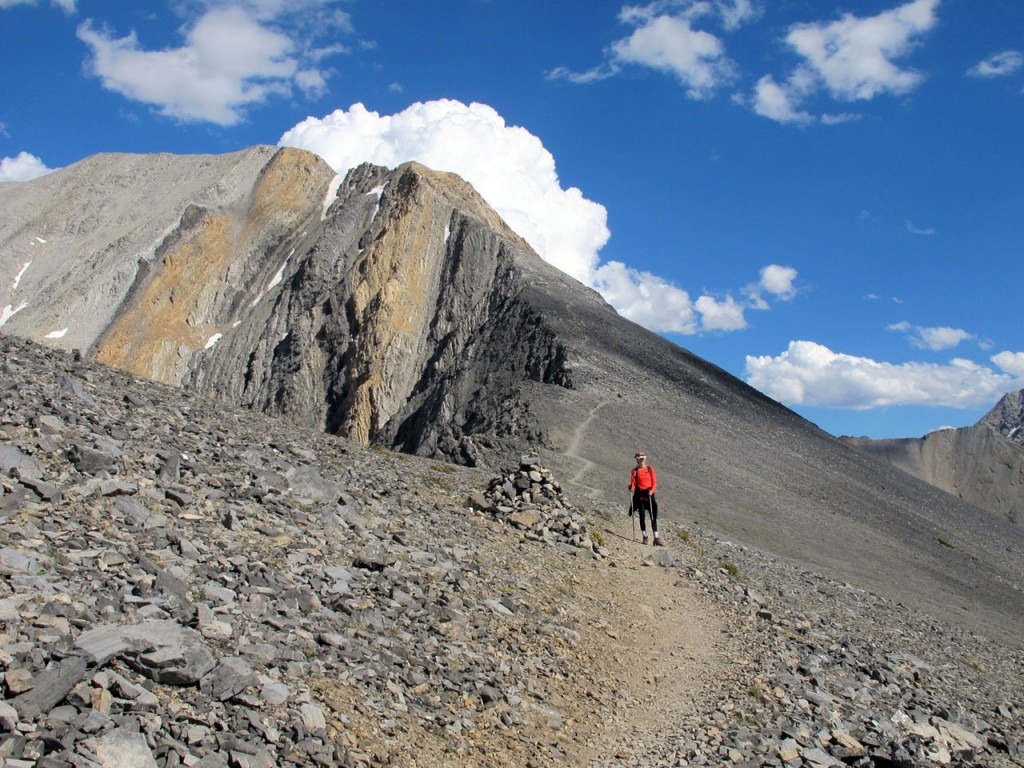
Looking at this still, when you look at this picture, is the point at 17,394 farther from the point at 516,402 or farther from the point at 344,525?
the point at 516,402

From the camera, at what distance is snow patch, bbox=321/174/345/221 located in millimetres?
79250

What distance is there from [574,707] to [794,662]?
14.6 ft

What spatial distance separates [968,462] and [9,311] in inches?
4762

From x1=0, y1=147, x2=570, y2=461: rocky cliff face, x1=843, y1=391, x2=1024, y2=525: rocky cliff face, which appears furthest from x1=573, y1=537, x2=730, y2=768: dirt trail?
x1=843, y1=391, x2=1024, y2=525: rocky cliff face

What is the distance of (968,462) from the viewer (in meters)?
115

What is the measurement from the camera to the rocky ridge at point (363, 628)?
599cm

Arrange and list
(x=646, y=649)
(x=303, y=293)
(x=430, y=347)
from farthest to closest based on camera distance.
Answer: (x=303, y=293)
(x=430, y=347)
(x=646, y=649)

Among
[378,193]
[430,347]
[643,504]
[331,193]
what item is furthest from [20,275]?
[643,504]

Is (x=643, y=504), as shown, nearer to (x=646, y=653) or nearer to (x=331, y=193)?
(x=646, y=653)

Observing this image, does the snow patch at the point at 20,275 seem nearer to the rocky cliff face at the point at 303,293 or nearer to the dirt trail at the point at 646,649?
the rocky cliff face at the point at 303,293

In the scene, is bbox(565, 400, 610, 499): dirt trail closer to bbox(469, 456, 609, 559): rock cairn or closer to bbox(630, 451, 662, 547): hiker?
bbox(630, 451, 662, 547): hiker

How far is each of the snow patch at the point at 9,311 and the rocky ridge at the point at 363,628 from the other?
7692 centimetres

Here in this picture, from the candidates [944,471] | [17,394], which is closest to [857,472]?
[17,394]

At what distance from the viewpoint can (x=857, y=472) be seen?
42.6 m
